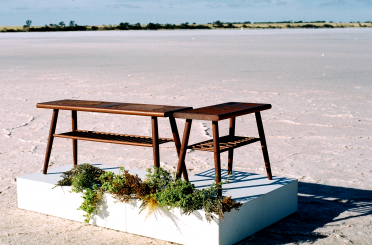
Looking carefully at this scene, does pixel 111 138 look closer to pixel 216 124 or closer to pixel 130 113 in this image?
pixel 130 113

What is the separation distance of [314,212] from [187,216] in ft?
4.38

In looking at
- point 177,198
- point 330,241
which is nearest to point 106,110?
point 177,198

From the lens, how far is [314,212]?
4.57m

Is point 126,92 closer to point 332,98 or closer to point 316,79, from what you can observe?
point 332,98

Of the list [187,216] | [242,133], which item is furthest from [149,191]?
[242,133]

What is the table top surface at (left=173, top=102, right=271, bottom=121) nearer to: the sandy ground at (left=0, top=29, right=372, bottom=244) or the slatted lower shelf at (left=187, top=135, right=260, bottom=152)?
the slatted lower shelf at (left=187, top=135, right=260, bottom=152)

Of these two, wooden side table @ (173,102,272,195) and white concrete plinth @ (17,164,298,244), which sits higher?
wooden side table @ (173,102,272,195)

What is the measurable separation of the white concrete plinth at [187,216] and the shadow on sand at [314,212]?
9 centimetres

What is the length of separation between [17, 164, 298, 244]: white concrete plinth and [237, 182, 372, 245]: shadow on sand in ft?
0.28

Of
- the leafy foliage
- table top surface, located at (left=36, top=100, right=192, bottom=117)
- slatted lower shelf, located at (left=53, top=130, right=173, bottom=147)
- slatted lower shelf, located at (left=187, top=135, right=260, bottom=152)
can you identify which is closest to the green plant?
the leafy foliage

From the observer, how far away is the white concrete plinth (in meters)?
3.73

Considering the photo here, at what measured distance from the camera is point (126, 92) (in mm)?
12898

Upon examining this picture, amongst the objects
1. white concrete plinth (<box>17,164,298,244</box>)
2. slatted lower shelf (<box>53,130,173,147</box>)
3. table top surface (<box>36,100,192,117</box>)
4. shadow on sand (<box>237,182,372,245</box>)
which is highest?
table top surface (<box>36,100,192,117</box>)

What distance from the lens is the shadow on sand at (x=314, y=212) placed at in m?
3.96
